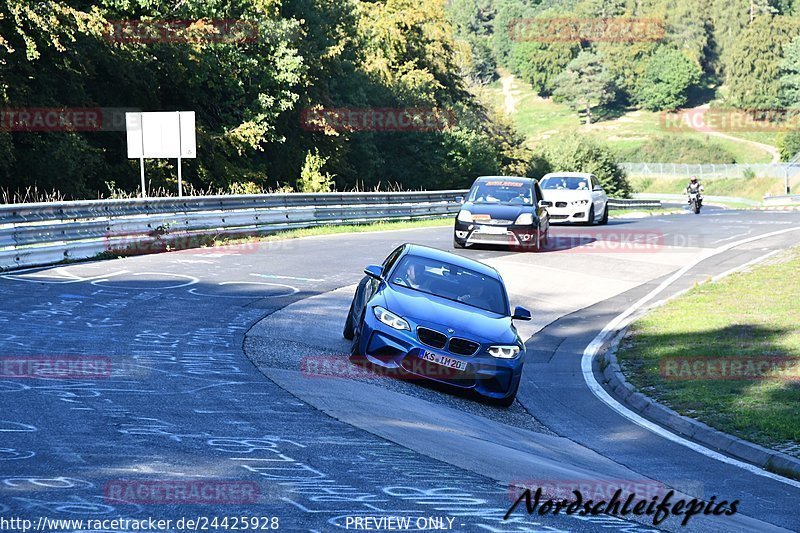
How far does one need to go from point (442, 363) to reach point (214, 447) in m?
4.29

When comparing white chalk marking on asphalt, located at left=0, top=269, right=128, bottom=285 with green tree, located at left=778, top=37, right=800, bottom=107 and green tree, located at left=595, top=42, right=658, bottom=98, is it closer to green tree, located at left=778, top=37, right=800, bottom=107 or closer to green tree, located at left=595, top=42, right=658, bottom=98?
green tree, located at left=778, top=37, right=800, bottom=107

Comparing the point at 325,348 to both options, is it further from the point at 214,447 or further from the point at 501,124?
the point at 501,124

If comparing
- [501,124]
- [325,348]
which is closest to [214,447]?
[325,348]

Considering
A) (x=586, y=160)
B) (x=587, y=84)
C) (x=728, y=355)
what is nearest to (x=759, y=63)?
(x=587, y=84)

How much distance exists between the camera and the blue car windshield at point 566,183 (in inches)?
1375

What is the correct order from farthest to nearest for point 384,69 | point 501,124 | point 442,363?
point 501,124
point 384,69
point 442,363

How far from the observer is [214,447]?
7449 millimetres

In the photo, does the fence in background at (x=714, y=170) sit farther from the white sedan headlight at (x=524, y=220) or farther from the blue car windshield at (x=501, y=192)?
the white sedan headlight at (x=524, y=220)

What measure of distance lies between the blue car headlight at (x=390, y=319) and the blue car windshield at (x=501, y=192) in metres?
14.5

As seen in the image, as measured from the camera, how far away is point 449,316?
11.7 m

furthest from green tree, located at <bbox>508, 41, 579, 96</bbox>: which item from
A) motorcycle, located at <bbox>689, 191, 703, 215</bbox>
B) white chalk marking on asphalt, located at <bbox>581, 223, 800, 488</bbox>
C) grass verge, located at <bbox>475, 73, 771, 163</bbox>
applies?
white chalk marking on asphalt, located at <bbox>581, 223, 800, 488</bbox>

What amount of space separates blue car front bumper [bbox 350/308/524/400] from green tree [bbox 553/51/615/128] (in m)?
151

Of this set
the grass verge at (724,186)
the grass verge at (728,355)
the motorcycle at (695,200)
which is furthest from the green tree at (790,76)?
the grass verge at (728,355)

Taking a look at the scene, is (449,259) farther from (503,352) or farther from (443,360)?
(443,360)
